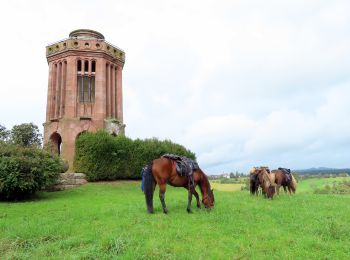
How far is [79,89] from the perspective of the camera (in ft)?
133

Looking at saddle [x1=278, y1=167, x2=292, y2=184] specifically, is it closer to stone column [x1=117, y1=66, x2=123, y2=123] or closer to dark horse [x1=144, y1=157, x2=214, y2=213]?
dark horse [x1=144, y1=157, x2=214, y2=213]

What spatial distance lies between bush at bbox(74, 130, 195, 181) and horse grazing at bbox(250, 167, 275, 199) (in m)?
14.9

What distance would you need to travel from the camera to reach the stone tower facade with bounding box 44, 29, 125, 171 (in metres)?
38.9

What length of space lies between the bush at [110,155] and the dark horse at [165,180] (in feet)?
60.0

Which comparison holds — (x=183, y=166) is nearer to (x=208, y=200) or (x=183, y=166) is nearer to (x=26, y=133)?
(x=208, y=200)

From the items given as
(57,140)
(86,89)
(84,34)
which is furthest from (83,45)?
(57,140)

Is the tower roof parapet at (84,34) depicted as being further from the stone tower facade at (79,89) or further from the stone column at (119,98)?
the stone column at (119,98)

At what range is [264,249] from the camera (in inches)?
300

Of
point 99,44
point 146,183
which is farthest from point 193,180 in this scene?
point 99,44

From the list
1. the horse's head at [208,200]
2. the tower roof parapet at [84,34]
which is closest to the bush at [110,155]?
the tower roof parapet at [84,34]

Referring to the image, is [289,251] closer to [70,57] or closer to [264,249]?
[264,249]

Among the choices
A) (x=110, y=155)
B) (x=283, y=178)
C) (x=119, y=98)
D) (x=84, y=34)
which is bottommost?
(x=283, y=178)

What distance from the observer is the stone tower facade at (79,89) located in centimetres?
3891

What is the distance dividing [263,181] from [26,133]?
3458 centimetres
